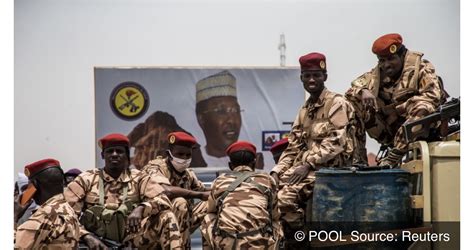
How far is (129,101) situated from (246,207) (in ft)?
9.46

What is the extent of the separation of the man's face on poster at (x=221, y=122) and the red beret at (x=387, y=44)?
2214mm

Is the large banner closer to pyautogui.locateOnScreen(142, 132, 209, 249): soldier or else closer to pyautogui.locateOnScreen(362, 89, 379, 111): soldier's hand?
pyautogui.locateOnScreen(142, 132, 209, 249): soldier

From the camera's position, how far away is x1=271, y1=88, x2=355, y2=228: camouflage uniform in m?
6.62

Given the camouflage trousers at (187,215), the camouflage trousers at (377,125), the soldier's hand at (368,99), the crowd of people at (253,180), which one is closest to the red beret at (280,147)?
the crowd of people at (253,180)

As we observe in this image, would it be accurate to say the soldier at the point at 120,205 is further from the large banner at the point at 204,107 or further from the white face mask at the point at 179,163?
the large banner at the point at 204,107

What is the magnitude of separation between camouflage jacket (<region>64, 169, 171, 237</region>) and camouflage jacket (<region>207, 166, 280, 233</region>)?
0.56 meters

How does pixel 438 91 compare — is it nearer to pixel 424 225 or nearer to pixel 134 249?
pixel 424 225

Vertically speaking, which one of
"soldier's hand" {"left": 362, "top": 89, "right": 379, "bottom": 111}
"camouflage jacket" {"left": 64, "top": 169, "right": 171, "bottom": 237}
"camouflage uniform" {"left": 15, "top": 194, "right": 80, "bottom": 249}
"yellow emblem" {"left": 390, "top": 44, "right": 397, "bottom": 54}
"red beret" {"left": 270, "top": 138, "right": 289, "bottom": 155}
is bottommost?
"camouflage uniform" {"left": 15, "top": 194, "right": 80, "bottom": 249}

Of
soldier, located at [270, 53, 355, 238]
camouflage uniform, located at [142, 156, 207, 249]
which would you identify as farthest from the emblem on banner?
soldier, located at [270, 53, 355, 238]

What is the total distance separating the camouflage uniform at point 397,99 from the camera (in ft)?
21.2

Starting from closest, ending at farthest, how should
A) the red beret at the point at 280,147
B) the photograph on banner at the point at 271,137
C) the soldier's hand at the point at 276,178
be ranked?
1. the soldier's hand at the point at 276,178
2. the red beret at the point at 280,147
3. the photograph on banner at the point at 271,137

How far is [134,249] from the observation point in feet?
22.2

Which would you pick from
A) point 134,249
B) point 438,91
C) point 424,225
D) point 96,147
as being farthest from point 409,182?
point 96,147

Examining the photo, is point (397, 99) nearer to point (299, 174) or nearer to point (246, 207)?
point (299, 174)
